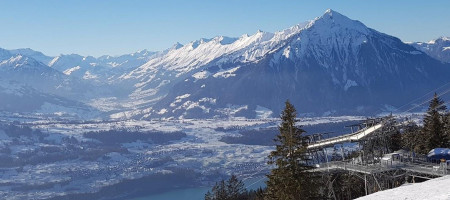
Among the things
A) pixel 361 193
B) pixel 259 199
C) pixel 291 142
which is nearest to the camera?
pixel 291 142

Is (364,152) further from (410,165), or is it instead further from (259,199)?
(259,199)

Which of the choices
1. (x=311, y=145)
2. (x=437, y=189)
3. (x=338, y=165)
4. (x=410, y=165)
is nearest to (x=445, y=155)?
(x=410, y=165)

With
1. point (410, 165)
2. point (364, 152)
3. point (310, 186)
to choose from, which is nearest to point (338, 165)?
point (364, 152)

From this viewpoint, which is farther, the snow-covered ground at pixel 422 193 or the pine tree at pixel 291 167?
the pine tree at pixel 291 167

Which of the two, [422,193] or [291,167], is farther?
[291,167]

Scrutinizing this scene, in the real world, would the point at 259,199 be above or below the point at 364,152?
below

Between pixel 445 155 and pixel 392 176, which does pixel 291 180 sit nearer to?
pixel 392 176

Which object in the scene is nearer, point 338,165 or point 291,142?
point 291,142

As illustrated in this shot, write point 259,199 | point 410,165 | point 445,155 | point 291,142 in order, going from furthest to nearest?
1. point 259,199
2. point 445,155
3. point 410,165
4. point 291,142

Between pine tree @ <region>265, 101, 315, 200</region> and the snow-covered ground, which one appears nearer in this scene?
the snow-covered ground

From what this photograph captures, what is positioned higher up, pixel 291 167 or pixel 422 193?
pixel 291 167
